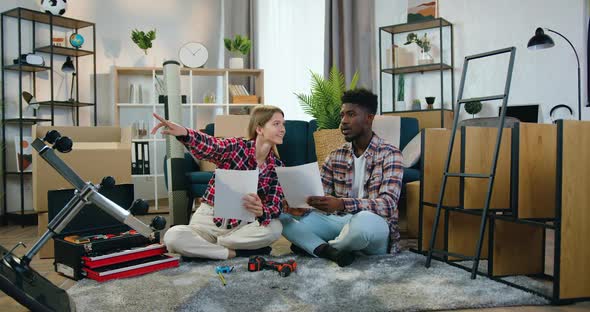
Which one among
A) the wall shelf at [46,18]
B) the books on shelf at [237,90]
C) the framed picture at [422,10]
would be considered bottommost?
the books on shelf at [237,90]

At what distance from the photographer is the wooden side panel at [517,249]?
7.09ft

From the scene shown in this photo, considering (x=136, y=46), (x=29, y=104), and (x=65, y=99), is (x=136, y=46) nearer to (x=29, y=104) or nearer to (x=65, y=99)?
(x=65, y=99)

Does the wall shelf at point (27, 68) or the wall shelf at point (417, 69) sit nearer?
the wall shelf at point (27, 68)

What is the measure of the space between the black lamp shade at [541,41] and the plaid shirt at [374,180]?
2030mm

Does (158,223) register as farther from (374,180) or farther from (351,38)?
(351,38)

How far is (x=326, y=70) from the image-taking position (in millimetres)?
5301

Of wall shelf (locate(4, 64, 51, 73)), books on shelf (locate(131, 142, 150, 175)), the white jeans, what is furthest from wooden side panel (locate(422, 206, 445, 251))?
wall shelf (locate(4, 64, 51, 73))

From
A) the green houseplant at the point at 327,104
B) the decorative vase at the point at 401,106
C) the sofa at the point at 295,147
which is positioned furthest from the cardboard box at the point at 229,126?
the decorative vase at the point at 401,106

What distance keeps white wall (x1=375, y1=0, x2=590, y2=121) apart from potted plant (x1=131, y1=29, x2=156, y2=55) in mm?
2506

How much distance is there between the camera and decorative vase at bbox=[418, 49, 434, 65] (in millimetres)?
4797

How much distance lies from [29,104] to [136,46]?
132cm

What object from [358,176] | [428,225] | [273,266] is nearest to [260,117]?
[358,176]

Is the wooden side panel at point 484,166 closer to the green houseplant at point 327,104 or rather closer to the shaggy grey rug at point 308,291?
the shaggy grey rug at point 308,291

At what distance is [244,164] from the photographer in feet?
8.44
